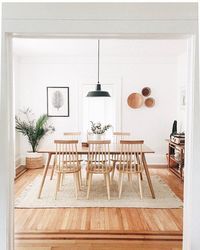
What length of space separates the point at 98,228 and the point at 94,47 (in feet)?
11.3

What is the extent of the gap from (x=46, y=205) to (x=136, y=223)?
1.34 m

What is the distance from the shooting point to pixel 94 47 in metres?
5.21

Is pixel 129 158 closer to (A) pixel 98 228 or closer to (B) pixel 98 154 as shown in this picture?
(B) pixel 98 154

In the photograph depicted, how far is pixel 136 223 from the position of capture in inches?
128

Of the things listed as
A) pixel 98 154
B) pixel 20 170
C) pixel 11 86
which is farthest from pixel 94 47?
pixel 11 86

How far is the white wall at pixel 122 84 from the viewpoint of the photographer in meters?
6.28

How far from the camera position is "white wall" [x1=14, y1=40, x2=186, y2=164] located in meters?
6.28

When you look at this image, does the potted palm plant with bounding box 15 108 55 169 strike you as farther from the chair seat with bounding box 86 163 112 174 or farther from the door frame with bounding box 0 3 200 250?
the door frame with bounding box 0 3 200 250

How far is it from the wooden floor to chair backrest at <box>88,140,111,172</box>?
724 mm

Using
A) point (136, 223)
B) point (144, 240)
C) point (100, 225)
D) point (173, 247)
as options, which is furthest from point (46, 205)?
point (173, 247)

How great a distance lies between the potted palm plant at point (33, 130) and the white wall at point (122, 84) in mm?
168

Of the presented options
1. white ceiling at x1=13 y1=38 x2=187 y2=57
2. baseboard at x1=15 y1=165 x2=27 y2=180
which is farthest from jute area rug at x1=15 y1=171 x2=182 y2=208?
white ceiling at x1=13 y1=38 x2=187 y2=57

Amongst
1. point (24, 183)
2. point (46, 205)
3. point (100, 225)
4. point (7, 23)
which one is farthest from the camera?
point (24, 183)

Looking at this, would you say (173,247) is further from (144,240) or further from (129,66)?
(129,66)
